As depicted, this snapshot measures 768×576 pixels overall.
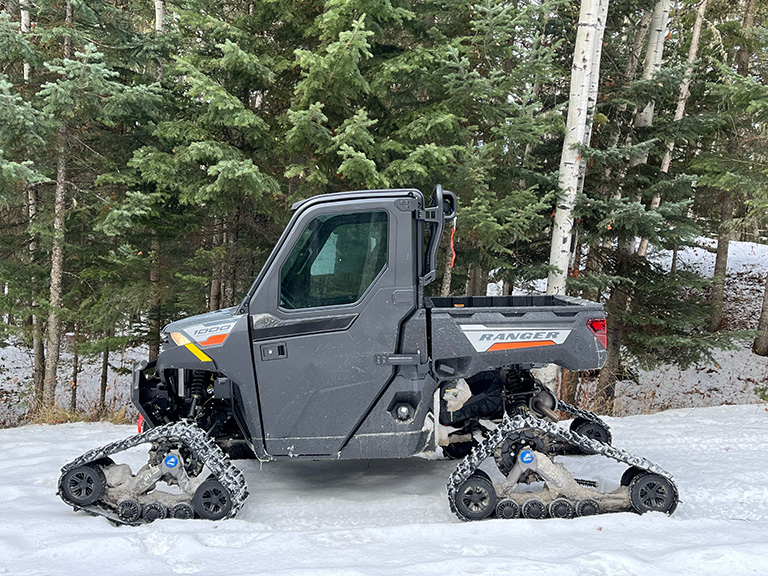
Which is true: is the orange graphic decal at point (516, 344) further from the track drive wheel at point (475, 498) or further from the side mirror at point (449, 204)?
the side mirror at point (449, 204)

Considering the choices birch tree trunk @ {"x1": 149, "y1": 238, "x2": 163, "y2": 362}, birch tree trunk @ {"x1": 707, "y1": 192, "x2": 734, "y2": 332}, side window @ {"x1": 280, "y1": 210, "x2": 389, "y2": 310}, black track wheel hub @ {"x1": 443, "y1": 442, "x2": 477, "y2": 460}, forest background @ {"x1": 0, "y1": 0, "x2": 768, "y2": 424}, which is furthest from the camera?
birch tree trunk @ {"x1": 707, "y1": 192, "x2": 734, "y2": 332}

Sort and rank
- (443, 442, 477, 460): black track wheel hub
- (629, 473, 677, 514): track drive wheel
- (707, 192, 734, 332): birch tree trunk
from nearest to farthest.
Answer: (629, 473, 677, 514): track drive wheel, (443, 442, 477, 460): black track wheel hub, (707, 192, 734, 332): birch tree trunk

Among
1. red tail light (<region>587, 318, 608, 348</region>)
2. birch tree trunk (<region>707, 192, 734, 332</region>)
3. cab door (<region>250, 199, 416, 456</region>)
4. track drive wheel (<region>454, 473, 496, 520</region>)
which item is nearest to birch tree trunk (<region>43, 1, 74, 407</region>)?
cab door (<region>250, 199, 416, 456</region>)

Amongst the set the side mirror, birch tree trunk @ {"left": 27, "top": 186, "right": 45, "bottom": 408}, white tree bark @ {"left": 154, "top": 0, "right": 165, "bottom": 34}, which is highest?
white tree bark @ {"left": 154, "top": 0, "right": 165, "bottom": 34}

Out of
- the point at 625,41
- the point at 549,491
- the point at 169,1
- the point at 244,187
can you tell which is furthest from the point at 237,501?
the point at 625,41

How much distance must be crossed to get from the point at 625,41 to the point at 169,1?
942 cm

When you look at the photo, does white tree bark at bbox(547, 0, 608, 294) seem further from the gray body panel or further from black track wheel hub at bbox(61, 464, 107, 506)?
black track wheel hub at bbox(61, 464, 107, 506)

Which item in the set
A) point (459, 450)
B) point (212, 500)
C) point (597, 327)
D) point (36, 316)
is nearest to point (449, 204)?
point (597, 327)

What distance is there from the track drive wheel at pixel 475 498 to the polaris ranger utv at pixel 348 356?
3.9 inches

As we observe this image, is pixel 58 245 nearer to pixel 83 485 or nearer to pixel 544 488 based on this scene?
pixel 83 485

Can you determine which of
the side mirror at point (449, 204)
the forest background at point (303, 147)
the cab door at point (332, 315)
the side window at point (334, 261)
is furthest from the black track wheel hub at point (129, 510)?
the forest background at point (303, 147)

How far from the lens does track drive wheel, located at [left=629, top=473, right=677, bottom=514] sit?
3529 millimetres

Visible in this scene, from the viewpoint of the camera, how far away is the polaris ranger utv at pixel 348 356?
370 centimetres

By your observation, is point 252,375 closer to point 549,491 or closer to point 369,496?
point 369,496
